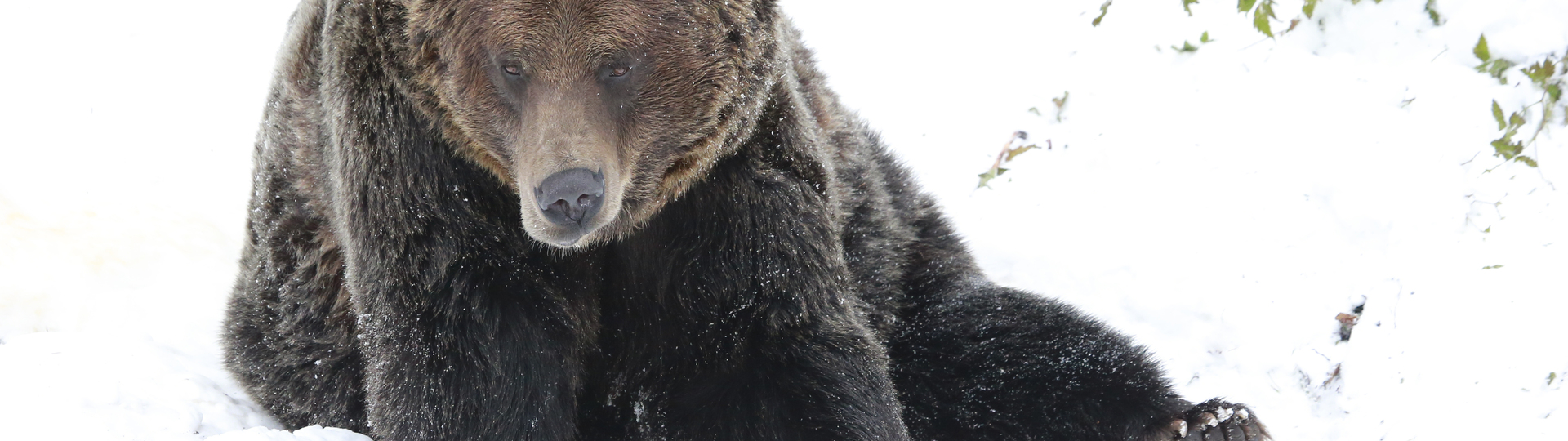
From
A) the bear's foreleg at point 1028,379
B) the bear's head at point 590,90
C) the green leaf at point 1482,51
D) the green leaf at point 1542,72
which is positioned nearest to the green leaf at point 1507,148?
the green leaf at point 1542,72

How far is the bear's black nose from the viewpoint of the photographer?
3.09 metres

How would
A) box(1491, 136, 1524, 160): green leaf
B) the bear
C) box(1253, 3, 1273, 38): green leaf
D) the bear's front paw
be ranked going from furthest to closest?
box(1253, 3, 1273, 38): green leaf < box(1491, 136, 1524, 160): green leaf < the bear's front paw < the bear

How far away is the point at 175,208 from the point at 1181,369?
4.86 meters

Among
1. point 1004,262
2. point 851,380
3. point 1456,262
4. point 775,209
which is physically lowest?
point 1004,262

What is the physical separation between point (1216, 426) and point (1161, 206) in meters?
2.01

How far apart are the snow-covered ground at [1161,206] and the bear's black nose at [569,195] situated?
146 cm

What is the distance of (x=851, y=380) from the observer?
3.81 m

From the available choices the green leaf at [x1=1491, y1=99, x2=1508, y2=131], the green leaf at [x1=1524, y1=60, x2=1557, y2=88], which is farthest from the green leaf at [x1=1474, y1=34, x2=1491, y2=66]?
the green leaf at [x1=1491, y1=99, x2=1508, y2=131]

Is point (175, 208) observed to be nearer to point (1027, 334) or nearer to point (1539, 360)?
point (1027, 334)

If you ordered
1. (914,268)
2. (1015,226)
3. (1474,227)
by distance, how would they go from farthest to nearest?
(1015,226)
(1474,227)
(914,268)

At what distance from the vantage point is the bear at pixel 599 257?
3.28 m

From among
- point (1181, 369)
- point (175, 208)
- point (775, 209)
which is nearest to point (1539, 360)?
point (1181, 369)

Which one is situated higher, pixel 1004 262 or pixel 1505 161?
pixel 1505 161

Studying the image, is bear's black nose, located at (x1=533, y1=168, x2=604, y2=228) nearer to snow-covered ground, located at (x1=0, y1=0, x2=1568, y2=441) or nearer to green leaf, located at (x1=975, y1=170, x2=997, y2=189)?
snow-covered ground, located at (x1=0, y1=0, x2=1568, y2=441)
